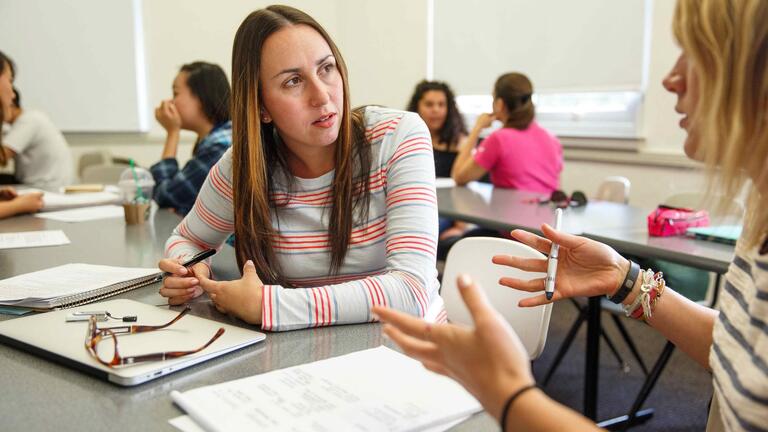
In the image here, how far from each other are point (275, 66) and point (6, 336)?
0.73 meters

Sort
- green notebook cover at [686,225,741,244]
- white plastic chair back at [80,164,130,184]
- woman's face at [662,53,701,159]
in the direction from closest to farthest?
woman's face at [662,53,701,159]
green notebook cover at [686,225,741,244]
white plastic chair back at [80,164,130,184]

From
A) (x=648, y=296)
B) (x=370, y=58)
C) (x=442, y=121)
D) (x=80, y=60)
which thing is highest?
(x=370, y=58)

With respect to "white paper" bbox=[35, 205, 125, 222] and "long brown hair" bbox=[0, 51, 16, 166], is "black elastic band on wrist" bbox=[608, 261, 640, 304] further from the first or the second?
"long brown hair" bbox=[0, 51, 16, 166]

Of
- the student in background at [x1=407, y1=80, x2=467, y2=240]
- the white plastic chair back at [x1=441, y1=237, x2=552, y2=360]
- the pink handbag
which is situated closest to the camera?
the white plastic chair back at [x1=441, y1=237, x2=552, y2=360]

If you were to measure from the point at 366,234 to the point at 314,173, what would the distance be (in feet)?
0.66

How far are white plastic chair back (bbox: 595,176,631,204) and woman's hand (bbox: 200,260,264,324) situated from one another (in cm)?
264

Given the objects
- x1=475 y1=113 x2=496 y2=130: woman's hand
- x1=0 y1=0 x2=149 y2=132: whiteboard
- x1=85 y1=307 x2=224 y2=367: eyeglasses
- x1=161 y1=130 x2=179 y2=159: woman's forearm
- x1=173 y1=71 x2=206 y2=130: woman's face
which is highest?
x1=0 y1=0 x2=149 y2=132: whiteboard

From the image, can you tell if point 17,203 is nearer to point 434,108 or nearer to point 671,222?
point 671,222

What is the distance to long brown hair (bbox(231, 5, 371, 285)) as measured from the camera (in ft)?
4.76

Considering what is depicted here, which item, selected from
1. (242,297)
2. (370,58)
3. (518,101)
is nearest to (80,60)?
(370,58)

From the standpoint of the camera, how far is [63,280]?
4.75 ft

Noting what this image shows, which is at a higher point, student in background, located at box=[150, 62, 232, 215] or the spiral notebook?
student in background, located at box=[150, 62, 232, 215]

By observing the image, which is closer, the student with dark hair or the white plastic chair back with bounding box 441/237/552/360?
the white plastic chair back with bounding box 441/237/552/360

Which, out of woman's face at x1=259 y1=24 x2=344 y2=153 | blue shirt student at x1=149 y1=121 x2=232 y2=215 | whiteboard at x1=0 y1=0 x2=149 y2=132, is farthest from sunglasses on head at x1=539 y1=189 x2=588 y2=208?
whiteboard at x1=0 y1=0 x2=149 y2=132
